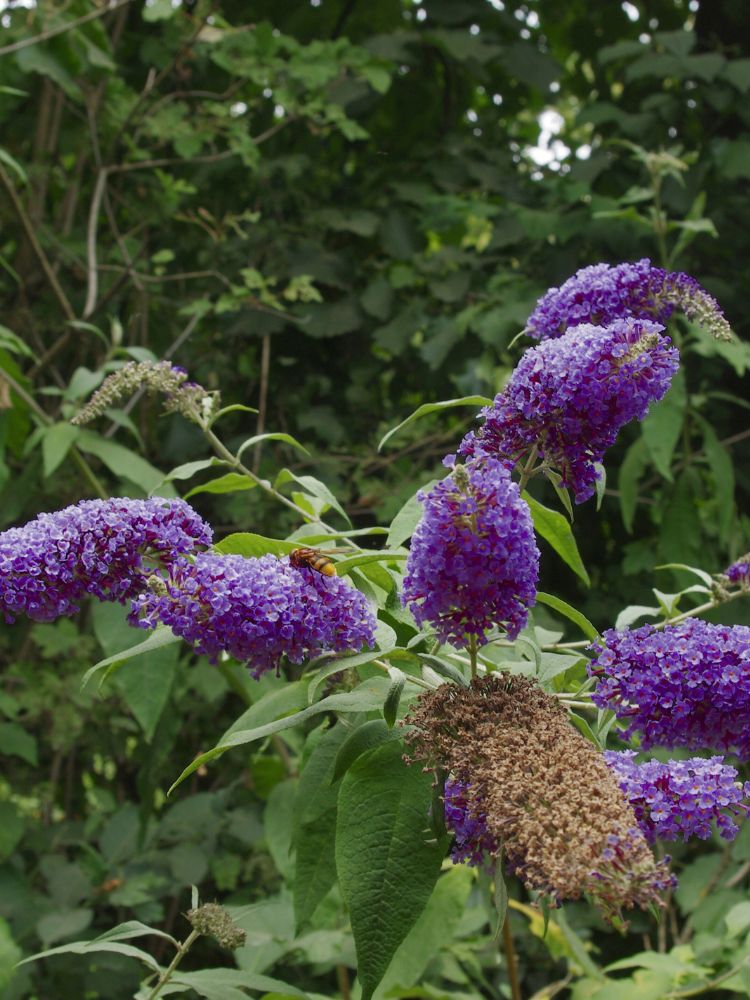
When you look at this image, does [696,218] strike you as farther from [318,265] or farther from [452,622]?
[452,622]

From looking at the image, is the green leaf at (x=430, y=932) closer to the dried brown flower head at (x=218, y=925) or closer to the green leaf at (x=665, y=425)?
the dried brown flower head at (x=218, y=925)

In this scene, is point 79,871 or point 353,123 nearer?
point 79,871

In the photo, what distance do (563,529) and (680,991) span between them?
1.04 m

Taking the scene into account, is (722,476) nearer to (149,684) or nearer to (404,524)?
(149,684)

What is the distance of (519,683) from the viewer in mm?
1018

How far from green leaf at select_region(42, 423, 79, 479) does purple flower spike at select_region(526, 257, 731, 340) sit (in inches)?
40.4

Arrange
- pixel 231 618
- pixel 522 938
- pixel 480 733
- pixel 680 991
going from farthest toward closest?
pixel 522 938 < pixel 680 991 < pixel 231 618 < pixel 480 733

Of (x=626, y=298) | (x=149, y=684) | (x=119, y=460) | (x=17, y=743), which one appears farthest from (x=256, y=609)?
(x=17, y=743)

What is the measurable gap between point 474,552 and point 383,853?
0.28m

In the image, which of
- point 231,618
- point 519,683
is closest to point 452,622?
point 519,683

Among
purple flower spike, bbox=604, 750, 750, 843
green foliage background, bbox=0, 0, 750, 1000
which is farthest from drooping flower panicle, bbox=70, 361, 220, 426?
green foliage background, bbox=0, 0, 750, 1000

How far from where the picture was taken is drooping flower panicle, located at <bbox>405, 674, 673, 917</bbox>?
2.60ft

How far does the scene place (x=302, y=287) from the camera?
113 inches

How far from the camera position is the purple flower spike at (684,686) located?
104cm
